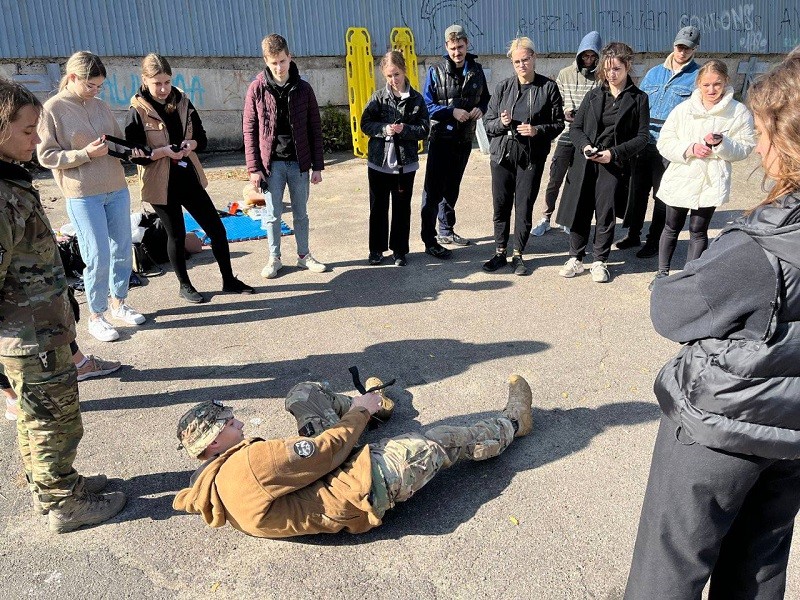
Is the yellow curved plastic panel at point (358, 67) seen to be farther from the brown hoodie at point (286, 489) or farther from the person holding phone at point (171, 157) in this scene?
the brown hoodie at point (286, 489)

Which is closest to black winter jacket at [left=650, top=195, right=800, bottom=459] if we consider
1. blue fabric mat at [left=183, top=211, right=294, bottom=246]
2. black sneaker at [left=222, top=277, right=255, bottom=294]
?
black sneaker at [left=222, top=277, right=255, bottom=294]

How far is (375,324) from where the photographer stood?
538 cm

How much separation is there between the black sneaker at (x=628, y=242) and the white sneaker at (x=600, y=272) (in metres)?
0.97

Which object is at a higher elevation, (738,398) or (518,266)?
(738,398)

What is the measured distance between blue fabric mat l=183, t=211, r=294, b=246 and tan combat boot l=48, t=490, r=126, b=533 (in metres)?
4.56

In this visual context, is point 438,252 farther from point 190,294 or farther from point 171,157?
point 171,157

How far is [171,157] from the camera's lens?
5340 mm

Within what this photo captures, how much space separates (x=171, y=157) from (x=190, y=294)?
48.0 inches

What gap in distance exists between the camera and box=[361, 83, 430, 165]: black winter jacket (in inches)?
246

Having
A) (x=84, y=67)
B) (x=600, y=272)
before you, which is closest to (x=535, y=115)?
(x=600, y=272)

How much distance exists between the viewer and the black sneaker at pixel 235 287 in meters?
6.05

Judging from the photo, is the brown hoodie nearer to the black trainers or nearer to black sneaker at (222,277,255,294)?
black sneaker at (222,277,255,294)

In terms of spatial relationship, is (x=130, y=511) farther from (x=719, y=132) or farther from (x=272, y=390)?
(x=719, y=132)

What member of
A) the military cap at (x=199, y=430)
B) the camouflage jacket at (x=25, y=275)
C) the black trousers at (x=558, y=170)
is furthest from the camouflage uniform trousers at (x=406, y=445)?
the black trousers at (x=558, y=170)
